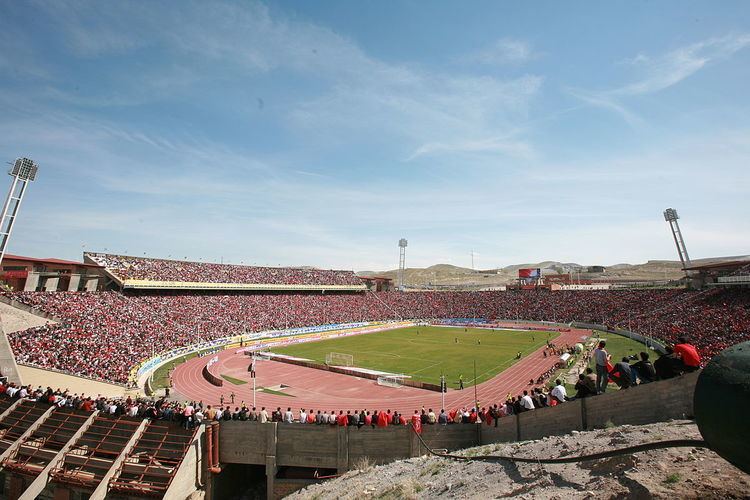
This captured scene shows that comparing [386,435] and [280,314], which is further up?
[280,314]

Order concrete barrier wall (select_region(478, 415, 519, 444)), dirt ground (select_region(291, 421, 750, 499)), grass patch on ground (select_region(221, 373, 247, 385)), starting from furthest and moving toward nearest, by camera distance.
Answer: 1. grass patch on ground (select_region(221, 373, 247, 385))
2. concrete barrier wall (select_region(478, 415, 519, 444))
3. dirt ground (select_region(291, 421, 750, 499))

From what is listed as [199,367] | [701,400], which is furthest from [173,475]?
[199,367]

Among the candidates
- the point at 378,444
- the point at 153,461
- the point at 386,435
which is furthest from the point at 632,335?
the point at 153,461

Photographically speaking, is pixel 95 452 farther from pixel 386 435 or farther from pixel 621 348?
pixel 621 348

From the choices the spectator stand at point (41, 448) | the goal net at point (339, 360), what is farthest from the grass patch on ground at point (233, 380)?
the spectator stand at point (41, 448)

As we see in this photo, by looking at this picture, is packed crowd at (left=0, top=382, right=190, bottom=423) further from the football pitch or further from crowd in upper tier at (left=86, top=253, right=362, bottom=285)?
crowd in upper tier at (left=86, top=253, right=362, bottom=285)

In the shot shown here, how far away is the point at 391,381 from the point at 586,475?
29.3m

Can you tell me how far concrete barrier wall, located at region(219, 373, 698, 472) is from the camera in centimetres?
1023

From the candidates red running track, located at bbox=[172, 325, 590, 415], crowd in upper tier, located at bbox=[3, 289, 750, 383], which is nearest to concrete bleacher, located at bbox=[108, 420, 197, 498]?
red running track, located at bbox=[172, 325, 590, 415]

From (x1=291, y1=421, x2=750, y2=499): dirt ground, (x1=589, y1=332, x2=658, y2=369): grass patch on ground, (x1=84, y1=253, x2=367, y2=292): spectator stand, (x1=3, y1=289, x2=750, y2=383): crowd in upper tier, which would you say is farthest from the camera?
(x1=84, y1=253, x2=367, y2=292): spectator stand

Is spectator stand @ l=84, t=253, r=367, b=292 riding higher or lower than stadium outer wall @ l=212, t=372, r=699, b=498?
higher

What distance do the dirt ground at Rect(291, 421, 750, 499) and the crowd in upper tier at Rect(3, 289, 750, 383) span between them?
2713 centimetres

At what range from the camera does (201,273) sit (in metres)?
67.0

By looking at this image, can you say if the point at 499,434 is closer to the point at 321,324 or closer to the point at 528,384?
the point at 528,384
